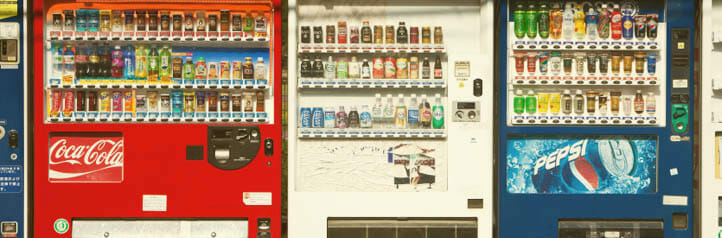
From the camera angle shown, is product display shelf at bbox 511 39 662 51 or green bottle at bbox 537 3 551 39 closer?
product display shelf at bbox 511 39 662 51

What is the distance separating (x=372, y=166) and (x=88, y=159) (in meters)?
2.26

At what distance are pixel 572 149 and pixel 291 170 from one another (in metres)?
2.25

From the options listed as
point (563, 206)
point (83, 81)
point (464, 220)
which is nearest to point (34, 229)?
point (83, 81)

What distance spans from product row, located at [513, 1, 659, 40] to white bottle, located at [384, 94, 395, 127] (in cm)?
114

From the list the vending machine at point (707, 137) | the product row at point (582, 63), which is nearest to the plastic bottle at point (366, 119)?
the product row at point (582, 63)

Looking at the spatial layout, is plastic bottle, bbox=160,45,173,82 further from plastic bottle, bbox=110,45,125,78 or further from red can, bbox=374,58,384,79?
red can, bbox=374,58,384,79

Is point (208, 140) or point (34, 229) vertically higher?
point (208, 140)

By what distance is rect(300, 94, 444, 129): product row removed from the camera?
448 centimetres

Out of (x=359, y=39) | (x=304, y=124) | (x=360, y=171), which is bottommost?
(x=360, y=171)

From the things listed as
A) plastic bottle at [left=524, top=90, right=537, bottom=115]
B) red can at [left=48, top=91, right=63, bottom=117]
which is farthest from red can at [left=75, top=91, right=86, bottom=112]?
plastic bottle at [left=524, top=90, right=537, bottom=115]

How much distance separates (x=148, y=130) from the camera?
4242 mm

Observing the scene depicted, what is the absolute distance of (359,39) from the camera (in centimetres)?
454

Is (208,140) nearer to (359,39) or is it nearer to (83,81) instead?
(83,81)

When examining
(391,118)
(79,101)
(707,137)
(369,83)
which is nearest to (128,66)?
(79,101)
